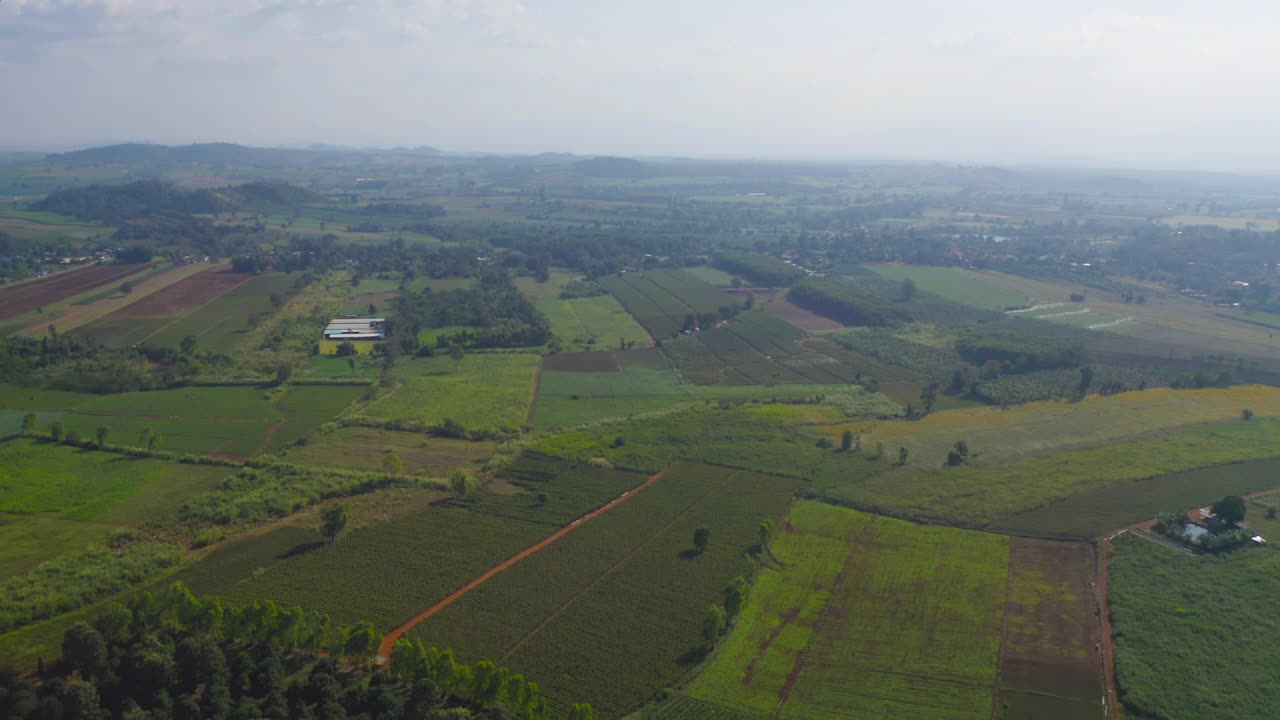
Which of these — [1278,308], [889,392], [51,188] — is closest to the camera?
[889,392]

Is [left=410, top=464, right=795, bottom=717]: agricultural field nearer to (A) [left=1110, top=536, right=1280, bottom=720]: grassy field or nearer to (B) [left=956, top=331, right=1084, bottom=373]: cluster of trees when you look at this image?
(A) [left=1110, top=536, right=1280, bottom=720]: grassy field

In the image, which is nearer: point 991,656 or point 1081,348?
point 991,656

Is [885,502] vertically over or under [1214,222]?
under

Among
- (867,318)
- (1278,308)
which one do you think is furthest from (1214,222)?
(867,318)

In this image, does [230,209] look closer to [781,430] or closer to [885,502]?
[781,430]

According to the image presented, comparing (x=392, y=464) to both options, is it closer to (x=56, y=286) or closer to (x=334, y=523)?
(x=334, y=523)

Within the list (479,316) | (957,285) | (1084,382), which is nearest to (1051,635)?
(1084,382)
